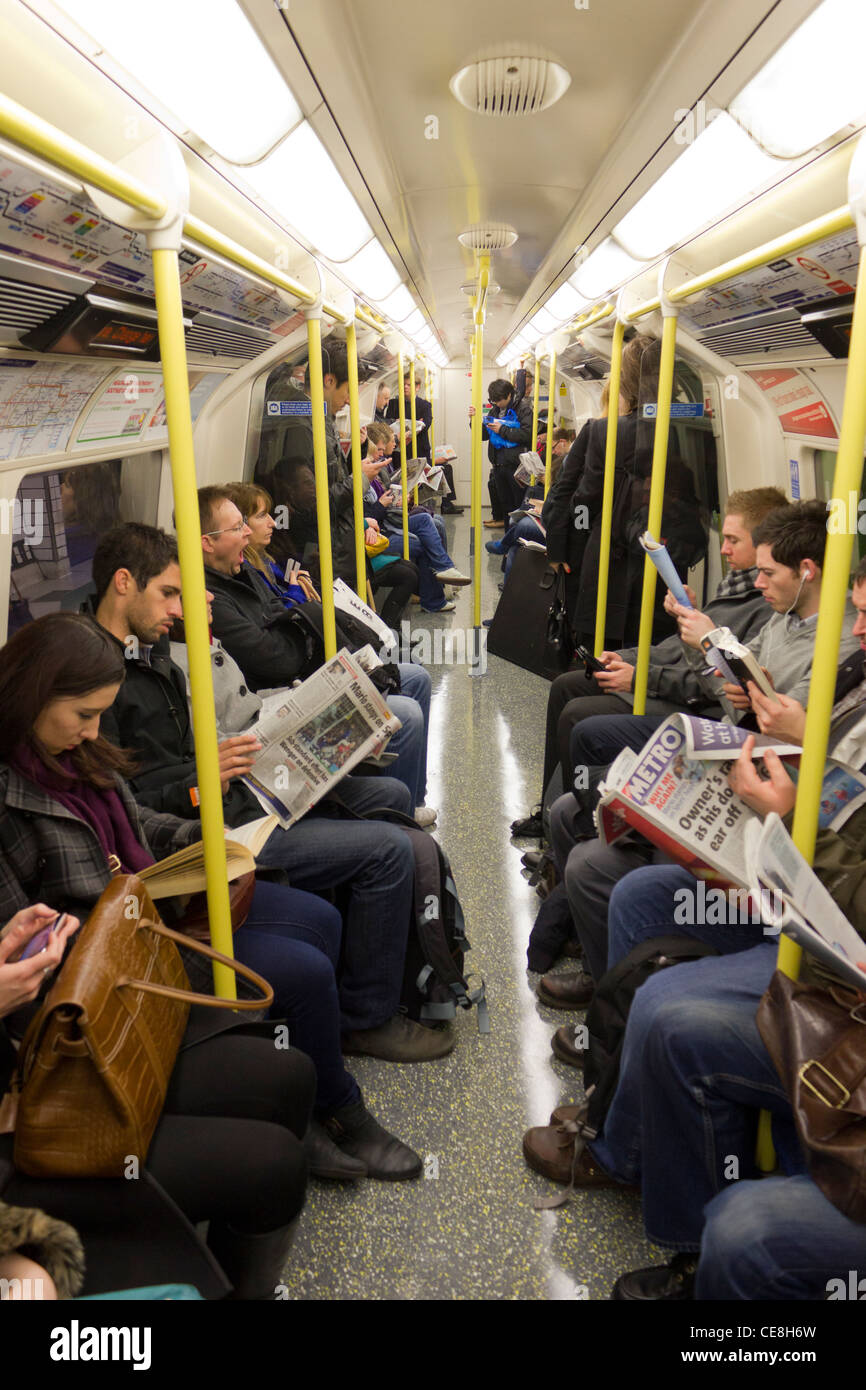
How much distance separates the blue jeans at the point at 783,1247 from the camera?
4.22 ft

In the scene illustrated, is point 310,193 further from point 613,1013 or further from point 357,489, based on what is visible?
point 613,1013

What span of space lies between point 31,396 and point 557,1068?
7.89ft

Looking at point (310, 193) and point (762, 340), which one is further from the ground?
point (310, 193)

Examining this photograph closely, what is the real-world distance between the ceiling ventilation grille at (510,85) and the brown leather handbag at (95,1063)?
8.99 ft

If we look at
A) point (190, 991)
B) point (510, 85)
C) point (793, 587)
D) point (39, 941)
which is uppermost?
point (510, 85)

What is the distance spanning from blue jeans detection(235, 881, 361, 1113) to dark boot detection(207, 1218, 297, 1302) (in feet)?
1.40

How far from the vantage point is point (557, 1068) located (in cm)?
247

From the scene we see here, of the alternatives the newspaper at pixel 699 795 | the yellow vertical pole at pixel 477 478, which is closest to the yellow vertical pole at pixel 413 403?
the yellow vertical pole at pixel 477 478

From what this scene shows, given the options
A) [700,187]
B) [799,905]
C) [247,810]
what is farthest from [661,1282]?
[700,187]

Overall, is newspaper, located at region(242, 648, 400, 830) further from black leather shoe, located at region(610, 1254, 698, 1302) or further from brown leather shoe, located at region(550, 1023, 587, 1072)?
black leather shoe, located at region(610, 1254, 698, 1302)

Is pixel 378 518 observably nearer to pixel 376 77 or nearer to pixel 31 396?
pixel 376 77

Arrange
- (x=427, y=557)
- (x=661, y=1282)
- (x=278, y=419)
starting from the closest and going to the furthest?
(x=661, y=1282), (x=278, y=419), (x=427, y=557)

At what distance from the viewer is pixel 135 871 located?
75.2 inches

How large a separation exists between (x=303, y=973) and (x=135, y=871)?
469 mm
